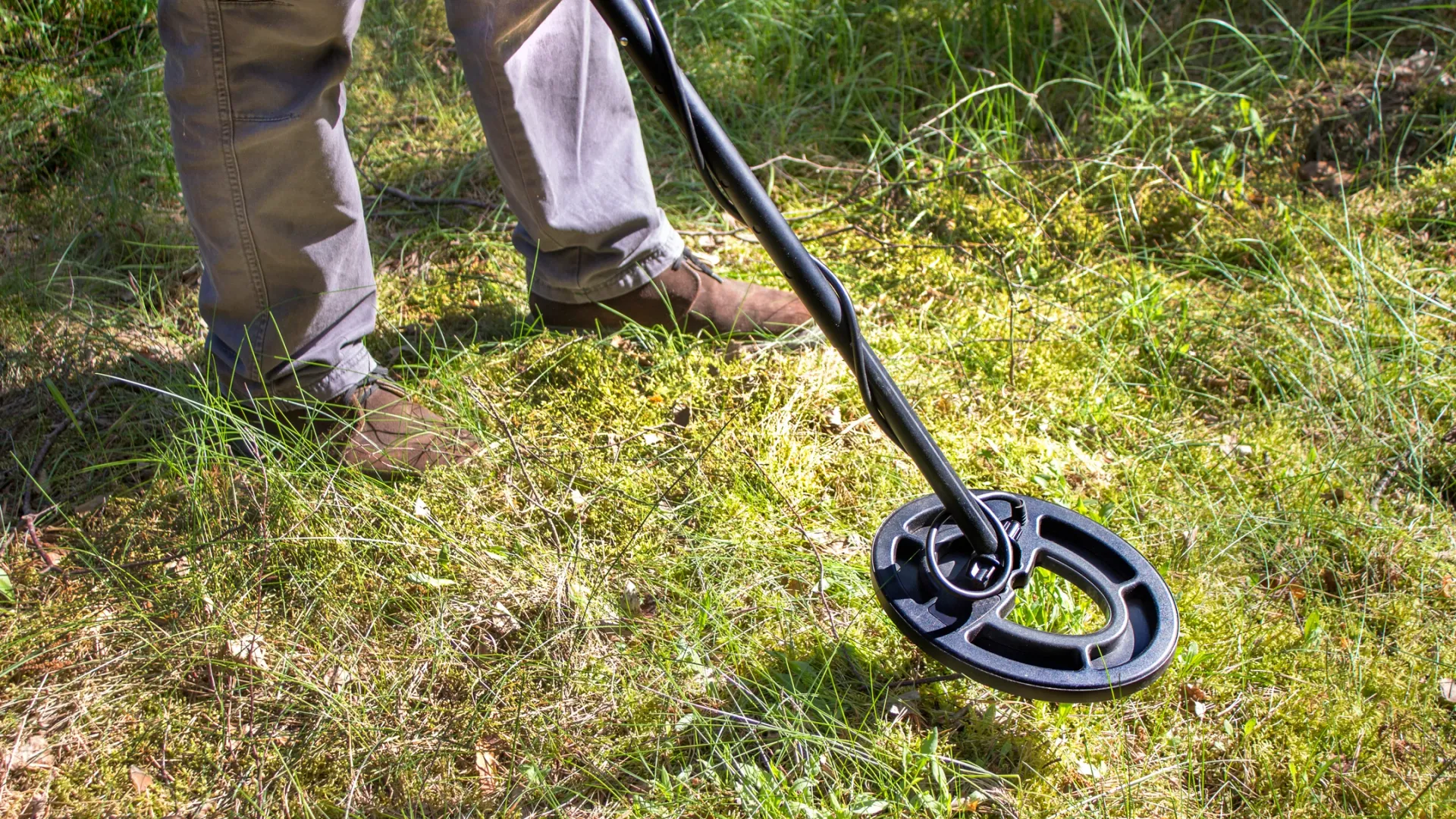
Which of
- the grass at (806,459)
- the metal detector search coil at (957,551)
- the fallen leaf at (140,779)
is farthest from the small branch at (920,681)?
the fallen leaf at (140,779)

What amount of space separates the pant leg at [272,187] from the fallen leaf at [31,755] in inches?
28.8

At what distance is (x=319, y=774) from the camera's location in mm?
1598

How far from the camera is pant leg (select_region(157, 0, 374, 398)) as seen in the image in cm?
166

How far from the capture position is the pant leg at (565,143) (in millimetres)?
1977

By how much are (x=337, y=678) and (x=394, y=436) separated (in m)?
0.56

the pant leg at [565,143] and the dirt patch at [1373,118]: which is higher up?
the pant leg at [565,143]

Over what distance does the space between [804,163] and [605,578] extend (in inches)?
65.6

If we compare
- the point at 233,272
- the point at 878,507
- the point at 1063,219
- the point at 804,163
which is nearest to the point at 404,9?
the point at 804,163

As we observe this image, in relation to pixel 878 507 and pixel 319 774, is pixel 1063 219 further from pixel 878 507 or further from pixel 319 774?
pixel 319 774

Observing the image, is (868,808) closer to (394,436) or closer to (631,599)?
(631,599)

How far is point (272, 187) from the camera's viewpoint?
6.01ft

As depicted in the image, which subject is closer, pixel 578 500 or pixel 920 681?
pixel 920 681

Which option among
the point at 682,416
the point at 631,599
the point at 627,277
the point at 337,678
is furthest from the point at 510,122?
the point at 337,678

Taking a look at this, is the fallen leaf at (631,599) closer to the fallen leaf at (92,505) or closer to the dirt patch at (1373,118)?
the fallen leaf at (92,505)
